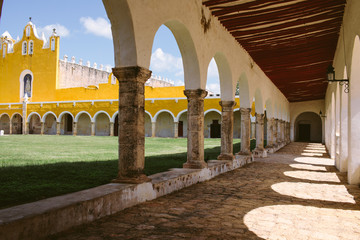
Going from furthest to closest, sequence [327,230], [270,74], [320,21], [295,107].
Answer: [295,107], [270,74], [320,21], [327,230]

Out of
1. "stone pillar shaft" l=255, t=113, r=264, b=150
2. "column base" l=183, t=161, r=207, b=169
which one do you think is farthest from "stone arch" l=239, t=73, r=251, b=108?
"column base" l=183, t=161, r=207, b=169

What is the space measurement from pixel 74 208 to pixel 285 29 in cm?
688

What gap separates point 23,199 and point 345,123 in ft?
25.2

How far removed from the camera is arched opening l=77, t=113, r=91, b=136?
3347 cm

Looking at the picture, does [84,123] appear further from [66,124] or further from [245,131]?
[245,131]

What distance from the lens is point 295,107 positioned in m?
25.8

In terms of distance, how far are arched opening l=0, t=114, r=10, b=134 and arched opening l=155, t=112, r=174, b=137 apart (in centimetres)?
1891

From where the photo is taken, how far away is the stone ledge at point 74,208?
2.55m

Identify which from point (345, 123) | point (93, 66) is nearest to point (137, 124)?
point (345, 123)

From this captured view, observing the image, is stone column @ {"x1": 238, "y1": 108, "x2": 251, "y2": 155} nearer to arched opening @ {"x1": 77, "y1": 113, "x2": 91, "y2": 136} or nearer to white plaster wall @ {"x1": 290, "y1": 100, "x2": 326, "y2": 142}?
white plaster wall @ {"x1": 290, "y1": 100, "x2": 326, "y2": 142}

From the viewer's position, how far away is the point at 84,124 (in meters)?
33.6

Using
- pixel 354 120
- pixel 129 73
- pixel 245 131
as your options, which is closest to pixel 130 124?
pixel 129 73

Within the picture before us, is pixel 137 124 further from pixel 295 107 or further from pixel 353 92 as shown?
pixel 295 107

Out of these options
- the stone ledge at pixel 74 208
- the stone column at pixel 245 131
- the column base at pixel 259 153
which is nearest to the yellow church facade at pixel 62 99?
the column base at pixel 259 153
